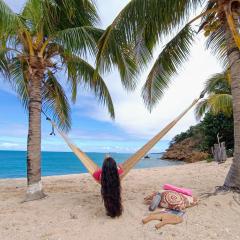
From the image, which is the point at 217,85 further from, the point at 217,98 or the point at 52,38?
the point at 52,38

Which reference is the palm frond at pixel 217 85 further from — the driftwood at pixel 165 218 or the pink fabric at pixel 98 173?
the driftwood at pixel 165 218

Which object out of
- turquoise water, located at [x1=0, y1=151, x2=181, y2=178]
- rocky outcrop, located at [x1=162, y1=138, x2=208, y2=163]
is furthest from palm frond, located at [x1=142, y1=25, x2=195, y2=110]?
rocky outcrop, located at [x1=162, y1=138, x2=208, y2=163]

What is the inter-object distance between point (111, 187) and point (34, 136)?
6.73 ft

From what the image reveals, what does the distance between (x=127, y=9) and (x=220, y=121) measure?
1221cm

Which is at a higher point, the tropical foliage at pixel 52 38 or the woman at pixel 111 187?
the tropical foliage at pixel 52 38

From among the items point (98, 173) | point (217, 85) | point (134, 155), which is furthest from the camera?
point (217, 85)

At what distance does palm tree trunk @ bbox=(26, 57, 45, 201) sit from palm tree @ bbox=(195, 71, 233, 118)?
7.12 m

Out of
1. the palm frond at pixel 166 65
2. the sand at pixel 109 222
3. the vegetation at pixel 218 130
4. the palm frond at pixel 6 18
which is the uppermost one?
the palm frond at pixel 6 18

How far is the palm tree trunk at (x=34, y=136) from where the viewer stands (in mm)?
4863

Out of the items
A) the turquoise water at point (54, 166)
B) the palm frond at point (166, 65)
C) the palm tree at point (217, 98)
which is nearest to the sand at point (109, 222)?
the turquoise water at point (54, 166)

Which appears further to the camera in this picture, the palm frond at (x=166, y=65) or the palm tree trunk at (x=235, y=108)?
the palm frond at (x=166, y=65)

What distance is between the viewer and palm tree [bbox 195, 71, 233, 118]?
10598 millimetres

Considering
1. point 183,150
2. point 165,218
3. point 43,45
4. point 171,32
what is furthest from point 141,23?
point 183,150

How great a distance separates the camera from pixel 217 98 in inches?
418
